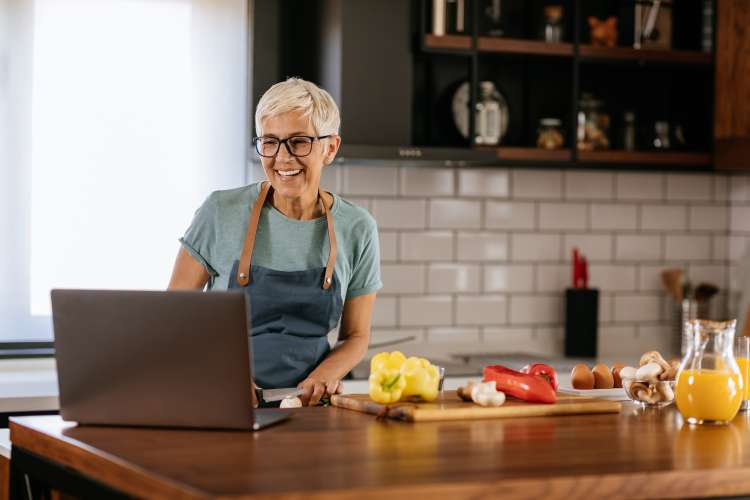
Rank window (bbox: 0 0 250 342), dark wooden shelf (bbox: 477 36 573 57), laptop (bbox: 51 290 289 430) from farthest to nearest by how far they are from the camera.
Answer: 1. dark wooden shelf (bbox: 477 36 573 57)
2. window (bbox: 0 0 250 342)
3. laptop (bbox: 51 290 289 430)

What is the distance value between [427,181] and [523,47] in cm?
59

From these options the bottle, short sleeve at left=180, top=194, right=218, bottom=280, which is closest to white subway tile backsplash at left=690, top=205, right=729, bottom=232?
the bottle

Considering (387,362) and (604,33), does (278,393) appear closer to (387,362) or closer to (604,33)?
(387,362)

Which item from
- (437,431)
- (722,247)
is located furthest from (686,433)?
(722,247)

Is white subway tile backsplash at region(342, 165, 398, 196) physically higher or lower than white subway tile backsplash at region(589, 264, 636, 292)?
higher

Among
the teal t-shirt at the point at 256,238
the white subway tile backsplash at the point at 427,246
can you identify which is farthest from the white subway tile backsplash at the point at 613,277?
the teal t-shirt at the point at 256,238

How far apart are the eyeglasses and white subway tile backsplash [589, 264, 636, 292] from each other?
2.13 meters

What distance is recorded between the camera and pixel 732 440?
6.00ft

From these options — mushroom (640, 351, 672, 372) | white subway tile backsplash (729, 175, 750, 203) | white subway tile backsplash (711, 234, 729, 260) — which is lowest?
mushroom (640, 351, 672, 372)

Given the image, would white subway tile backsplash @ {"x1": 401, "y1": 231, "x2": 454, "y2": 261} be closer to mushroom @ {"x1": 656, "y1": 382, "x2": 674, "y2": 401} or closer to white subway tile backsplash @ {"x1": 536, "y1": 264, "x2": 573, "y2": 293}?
white subway tile backsplash @ {"x1": 536, "y1": 264, "x2": 573, "y2": 293}

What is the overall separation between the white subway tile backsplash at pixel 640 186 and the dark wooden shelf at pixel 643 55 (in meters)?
0.49

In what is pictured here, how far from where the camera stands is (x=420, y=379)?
2.02m

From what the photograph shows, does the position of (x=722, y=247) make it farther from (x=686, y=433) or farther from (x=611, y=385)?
(x=686, y=433)

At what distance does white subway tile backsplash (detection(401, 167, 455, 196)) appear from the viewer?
407 cm
